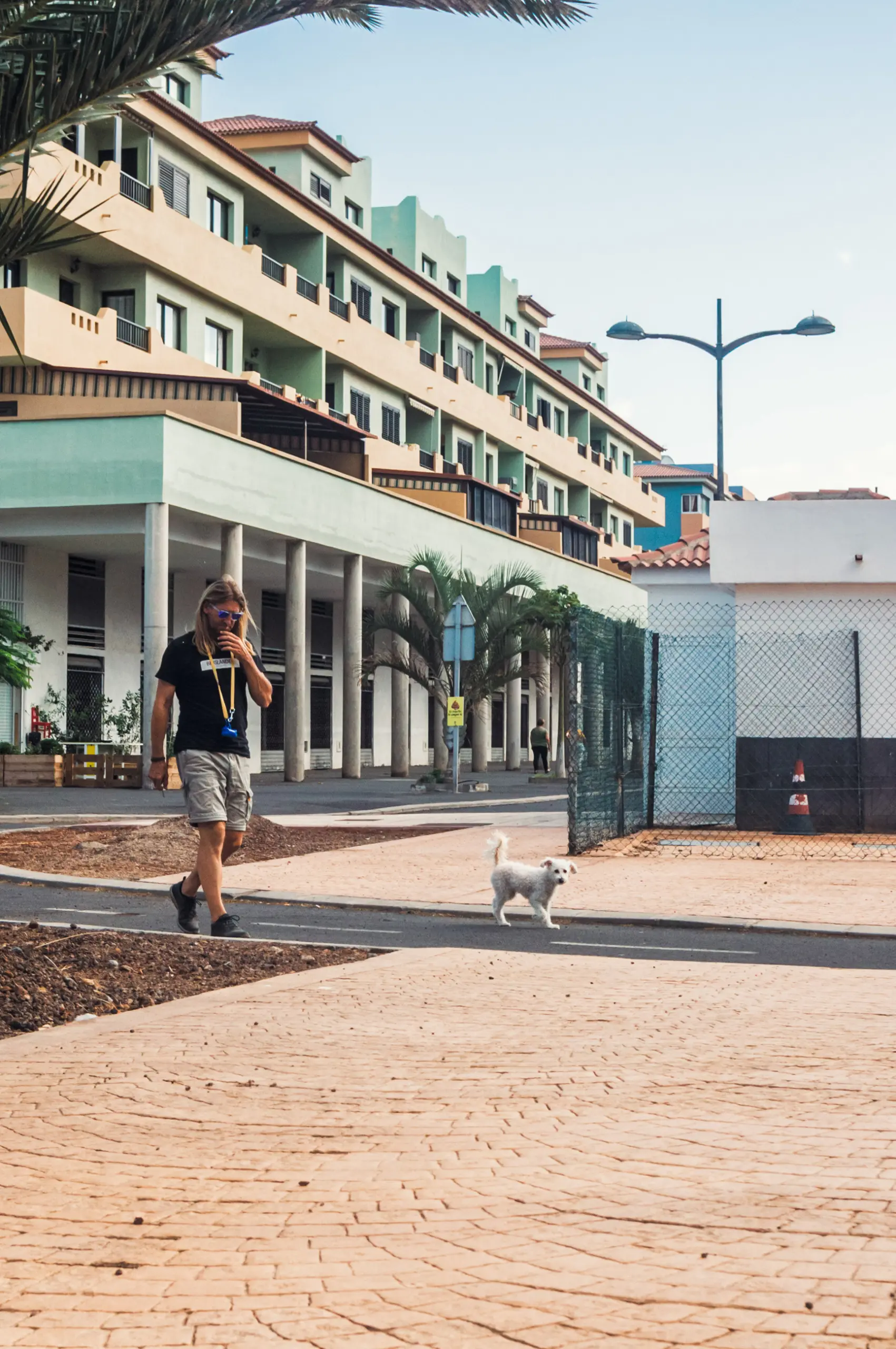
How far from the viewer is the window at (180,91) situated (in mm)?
41875

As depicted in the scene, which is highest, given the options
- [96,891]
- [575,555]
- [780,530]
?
[575,555]

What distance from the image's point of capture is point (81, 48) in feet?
22.9

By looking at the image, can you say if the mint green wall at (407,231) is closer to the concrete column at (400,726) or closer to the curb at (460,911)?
the concrete column at (400,726)

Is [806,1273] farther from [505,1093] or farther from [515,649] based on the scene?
[515,649]

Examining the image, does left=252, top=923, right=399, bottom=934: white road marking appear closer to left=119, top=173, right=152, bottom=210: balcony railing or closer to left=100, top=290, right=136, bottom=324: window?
left=119, top=173, right=152, bottom=210: balcony railing

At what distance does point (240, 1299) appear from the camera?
3.27 metres

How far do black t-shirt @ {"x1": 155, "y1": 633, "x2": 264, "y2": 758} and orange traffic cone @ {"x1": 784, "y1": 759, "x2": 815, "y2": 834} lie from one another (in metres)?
9.74

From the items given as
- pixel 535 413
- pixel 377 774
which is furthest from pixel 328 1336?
pixel 535 413

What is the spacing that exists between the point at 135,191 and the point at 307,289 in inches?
343

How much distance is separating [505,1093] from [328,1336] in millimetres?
1998

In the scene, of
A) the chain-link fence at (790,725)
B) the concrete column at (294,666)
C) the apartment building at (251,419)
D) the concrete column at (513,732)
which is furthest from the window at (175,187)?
the chain-link fence at (790,725)

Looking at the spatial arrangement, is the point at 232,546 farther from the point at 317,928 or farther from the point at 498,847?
the point at 317,928

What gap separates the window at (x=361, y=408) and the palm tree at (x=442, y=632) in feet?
43.0

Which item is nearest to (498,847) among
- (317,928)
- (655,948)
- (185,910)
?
(317,928)
